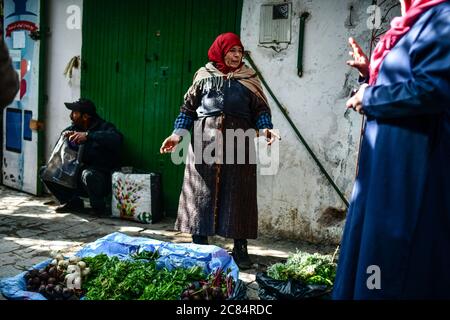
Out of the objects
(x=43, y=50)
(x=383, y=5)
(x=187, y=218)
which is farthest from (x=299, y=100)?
(x=43, y=50)

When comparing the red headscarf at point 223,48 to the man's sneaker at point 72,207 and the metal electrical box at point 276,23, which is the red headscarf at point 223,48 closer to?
the metal electrical box at point 276,23

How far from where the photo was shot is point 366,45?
14.4 feet

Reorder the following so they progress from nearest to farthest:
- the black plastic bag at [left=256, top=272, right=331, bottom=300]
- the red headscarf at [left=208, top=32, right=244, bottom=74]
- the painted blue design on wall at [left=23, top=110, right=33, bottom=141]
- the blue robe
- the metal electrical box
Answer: the blue robe
the black plastic bag at [left=256, top=272, right=331, bottom=300]
the red headscarf at [left=208, top=32, right=244, bottom=74]
the metal electrical box
the painted blue design on wall at [left=23, top=110, right=33, bottom=141]

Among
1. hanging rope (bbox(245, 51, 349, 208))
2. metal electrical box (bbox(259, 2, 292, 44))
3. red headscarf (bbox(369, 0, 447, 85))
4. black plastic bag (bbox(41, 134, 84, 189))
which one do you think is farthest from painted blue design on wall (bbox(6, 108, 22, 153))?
red headscarf (bbox(369, 0, 447, 85))

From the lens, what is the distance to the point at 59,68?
658cm

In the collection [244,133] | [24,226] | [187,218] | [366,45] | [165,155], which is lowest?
[24,226]

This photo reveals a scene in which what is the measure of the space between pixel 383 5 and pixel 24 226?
174 inches

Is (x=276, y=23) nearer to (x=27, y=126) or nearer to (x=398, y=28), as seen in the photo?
(x=398, y=28)

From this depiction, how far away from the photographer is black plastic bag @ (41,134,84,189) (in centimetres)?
563

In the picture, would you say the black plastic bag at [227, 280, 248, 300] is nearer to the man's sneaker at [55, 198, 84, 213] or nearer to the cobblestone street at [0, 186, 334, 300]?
the cobblestone street at [0, 186, 334, 300]

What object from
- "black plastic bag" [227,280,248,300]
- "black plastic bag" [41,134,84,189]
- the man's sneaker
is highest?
"black plastic bag" [41,134,84,189]

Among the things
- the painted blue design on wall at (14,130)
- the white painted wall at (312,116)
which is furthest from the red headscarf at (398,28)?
the painted blue design on wall at (14,130)

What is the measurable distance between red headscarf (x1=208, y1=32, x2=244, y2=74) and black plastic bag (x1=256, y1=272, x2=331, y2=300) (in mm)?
1891

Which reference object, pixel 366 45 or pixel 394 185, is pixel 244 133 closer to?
pixel 366 45
